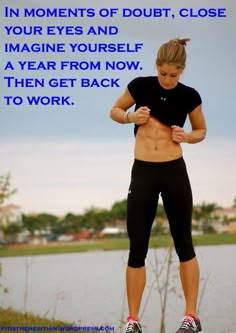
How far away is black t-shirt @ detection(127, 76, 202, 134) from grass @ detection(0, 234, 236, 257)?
1.12 metres

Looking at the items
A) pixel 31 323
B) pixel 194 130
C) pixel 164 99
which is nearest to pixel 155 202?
pixel 194 130

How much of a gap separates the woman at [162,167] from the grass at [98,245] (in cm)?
76

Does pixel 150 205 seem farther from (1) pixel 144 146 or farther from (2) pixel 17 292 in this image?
(2) pixel 17 292

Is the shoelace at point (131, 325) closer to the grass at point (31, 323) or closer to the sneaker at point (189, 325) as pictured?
the sneaker at point (189, 325)

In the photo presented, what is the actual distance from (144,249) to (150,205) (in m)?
0.27

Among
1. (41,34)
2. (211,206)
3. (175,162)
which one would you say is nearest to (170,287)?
(211,206)

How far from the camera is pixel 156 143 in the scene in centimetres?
370

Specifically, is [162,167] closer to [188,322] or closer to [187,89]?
[187,89]

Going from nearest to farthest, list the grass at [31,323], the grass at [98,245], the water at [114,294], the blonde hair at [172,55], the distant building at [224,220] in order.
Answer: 1. the blonde hair at [172,55]
2. the grass at [31,323]
3. the water at [114,294]
4. the grass at [98,245]
5. the distant building at [224,220]

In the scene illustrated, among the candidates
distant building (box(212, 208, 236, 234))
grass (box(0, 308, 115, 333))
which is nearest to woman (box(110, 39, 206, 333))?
grass (box(0, 308, 115, 333))

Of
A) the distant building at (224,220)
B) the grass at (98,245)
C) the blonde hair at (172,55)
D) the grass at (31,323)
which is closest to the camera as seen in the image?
the blonde hair at (172,55)

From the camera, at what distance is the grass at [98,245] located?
5128 mm

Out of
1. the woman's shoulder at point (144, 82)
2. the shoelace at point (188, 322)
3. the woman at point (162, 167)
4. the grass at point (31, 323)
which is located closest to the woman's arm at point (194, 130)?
the woman at point (162, 167)

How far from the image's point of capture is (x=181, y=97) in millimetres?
3746
